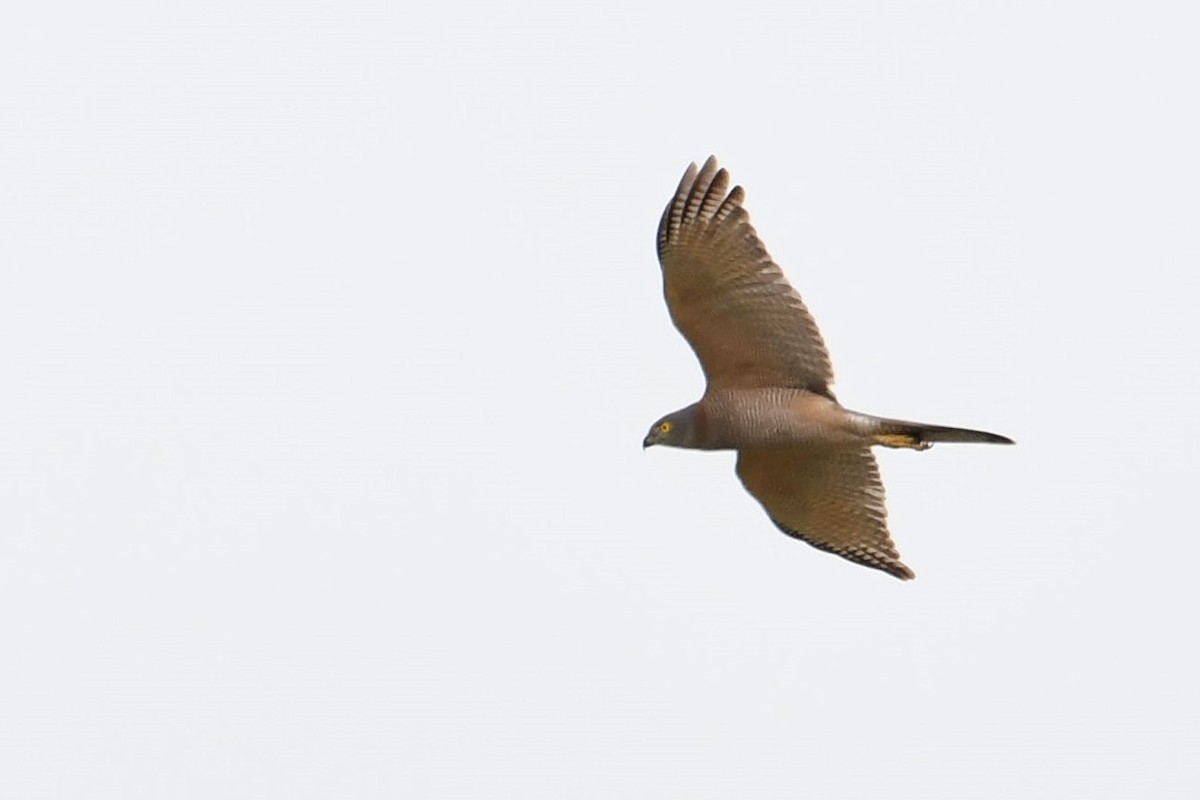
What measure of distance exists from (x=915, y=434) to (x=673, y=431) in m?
1.57

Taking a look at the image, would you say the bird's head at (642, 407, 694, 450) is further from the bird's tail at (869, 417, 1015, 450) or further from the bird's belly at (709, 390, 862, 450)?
the bird's tail at (869, 417, 1015, 450)

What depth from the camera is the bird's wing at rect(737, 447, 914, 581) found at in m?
14.6

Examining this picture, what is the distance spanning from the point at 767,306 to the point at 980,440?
148cm

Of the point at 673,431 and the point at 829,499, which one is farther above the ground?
the point at 673,431

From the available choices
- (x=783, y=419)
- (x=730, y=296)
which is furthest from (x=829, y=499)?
(x=730, y=296)

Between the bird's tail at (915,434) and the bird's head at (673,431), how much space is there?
119cm

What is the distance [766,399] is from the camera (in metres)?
13.8

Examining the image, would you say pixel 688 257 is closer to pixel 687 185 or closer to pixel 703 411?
pixel 687 185

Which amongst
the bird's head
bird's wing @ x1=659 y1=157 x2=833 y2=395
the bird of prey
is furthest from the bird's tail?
the bird's head

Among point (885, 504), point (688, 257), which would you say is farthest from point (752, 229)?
point (885, 504)

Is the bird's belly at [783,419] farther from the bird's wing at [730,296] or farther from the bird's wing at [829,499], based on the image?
the bird's wing at [829,499]

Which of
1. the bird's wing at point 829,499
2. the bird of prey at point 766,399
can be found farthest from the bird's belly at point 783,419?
the bird's wing at point 829,499

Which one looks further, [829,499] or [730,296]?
[829,499]

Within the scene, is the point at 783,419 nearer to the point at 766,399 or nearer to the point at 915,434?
the point at 766,399
